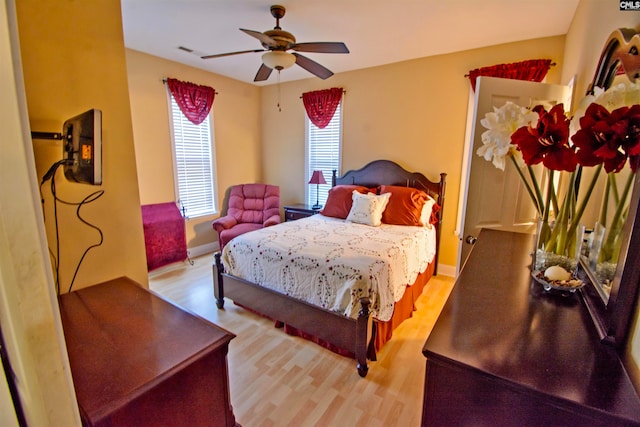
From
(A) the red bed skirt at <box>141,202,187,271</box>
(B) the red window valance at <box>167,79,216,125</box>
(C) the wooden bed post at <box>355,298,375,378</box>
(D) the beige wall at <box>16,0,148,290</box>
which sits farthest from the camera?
(B) the red window valance at <box>167,79,216,125</box>

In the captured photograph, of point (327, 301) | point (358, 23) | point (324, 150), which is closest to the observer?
point (327, 301)

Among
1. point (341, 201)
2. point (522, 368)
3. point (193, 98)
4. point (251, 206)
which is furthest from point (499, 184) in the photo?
point (193, 98)

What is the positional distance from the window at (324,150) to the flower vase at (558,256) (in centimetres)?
334

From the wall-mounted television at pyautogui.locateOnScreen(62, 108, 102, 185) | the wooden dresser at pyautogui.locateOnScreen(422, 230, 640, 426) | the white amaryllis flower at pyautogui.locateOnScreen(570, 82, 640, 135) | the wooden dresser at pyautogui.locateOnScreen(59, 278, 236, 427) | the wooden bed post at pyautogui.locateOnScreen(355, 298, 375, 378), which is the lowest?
the wooden bed post at pyautogui.locateOnScreen(355, 298, 375, 378)

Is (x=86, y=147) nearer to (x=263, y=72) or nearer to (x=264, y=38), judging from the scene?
(x=264, y=38)

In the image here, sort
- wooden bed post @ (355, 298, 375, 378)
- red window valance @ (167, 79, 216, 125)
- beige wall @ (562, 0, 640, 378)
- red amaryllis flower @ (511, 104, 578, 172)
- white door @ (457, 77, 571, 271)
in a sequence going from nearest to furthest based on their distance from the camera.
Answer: red amaryllis flower @ (511, 104, 578, 172) < beige wall @ (562, 0, 640, 378) < wooden bed post @ (355, 298, 375, 378) < white door @ (457, 77, 571, 271) < red window valance @ (167, 79, 216, 125)

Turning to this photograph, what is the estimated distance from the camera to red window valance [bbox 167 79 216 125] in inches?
145

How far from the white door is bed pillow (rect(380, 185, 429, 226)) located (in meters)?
0.77

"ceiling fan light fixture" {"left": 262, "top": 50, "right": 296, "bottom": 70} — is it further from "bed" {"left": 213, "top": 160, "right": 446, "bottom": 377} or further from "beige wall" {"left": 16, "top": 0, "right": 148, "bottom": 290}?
"bed" {"left": 213, "top": 160, "right": 446, "bottom": 377}

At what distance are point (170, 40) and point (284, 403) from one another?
138 inches

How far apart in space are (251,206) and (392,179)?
2.15 meters

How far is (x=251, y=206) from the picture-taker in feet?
14.8

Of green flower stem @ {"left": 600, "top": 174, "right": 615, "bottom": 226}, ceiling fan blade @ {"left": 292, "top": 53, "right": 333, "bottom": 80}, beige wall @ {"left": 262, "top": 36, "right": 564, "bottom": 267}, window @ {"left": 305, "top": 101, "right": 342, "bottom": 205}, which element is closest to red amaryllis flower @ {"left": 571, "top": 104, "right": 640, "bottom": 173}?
green flower stem @ {"left": 600, "top": 174, "right": 615, "bottom": 226}

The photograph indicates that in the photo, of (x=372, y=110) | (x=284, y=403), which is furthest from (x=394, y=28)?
(x=284, y=403)
